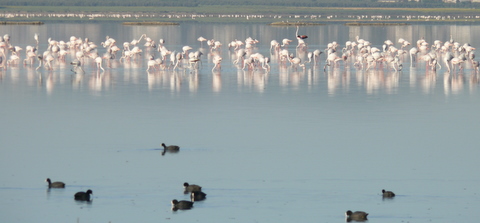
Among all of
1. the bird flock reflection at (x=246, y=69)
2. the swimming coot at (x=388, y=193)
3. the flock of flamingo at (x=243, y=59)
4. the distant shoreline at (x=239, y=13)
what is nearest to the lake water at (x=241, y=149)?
the swimming coot at (x=388, y=193)

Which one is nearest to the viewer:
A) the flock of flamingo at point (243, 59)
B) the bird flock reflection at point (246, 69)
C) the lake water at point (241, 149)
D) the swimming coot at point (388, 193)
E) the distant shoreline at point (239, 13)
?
the lake water at point (241, 149)

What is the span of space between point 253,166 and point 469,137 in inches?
187

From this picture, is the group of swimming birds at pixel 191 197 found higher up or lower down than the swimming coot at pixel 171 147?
lower down

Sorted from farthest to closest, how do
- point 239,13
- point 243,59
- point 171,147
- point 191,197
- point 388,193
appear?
1. point 239,13
2. point 243,59
3. point 171,147
4. point 388,193
5. point 191,197

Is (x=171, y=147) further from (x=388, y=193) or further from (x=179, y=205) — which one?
(x=388, y=193)

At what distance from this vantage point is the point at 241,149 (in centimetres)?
1720

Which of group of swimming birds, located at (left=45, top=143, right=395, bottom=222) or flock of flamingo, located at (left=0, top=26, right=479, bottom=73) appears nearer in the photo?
group of swimming birds, located at (left=45, top=143, right=395, bottom=222)

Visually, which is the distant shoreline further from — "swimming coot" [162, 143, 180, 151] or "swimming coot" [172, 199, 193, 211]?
"swimming coot" [172, 199, 193, 211]

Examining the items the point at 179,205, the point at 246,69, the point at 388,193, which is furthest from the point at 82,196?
the point at 246,69

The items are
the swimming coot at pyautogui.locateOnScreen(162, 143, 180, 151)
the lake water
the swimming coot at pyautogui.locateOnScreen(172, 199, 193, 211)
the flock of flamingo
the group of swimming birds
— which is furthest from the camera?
the flock of flamingo

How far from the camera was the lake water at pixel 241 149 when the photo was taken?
43.4 ft

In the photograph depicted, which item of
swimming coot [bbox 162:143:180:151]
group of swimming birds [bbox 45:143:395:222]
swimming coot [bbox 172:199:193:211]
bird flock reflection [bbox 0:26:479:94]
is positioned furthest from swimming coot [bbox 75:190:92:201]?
bird flock reflection [bbox 0:26:479:94]

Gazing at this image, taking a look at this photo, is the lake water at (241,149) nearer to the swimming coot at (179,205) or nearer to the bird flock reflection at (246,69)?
the swimming coot at (179,205)

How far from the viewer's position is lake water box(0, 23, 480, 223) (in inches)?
521
